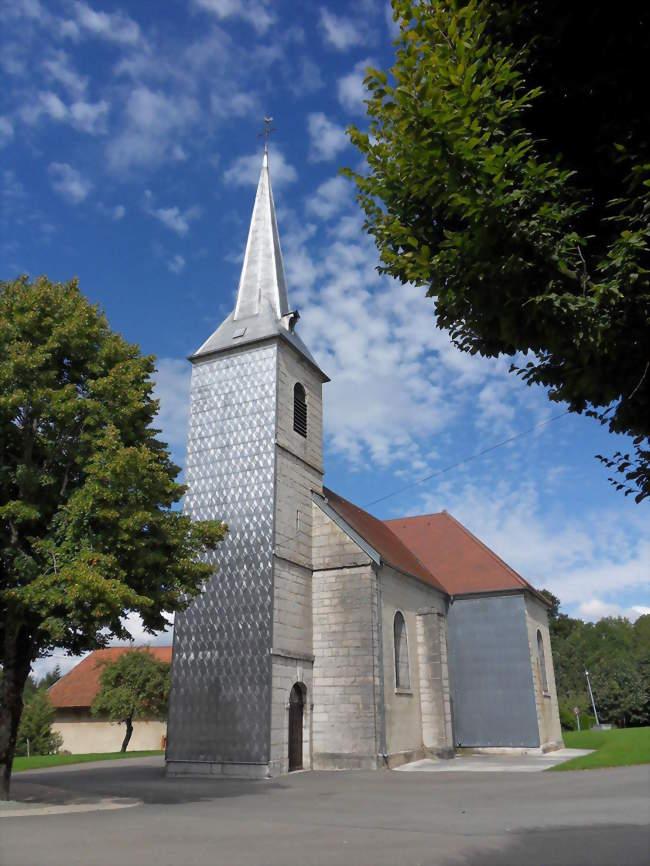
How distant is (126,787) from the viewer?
54.3 feet

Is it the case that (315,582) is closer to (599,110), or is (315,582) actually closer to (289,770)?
(289,770)

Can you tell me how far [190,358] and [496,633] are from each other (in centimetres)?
1676

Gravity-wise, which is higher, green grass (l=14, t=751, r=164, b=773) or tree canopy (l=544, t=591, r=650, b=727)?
tree canopy (l=544, t=591, r=650, b=727)

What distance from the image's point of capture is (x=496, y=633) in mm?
27828

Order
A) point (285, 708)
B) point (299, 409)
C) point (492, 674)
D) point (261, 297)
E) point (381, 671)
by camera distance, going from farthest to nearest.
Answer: point (492, 674) < point (261, 297) < point (299, 409) < point (381, 671) < point (285, 708)

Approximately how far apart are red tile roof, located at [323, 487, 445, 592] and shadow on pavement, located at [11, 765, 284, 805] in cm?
904

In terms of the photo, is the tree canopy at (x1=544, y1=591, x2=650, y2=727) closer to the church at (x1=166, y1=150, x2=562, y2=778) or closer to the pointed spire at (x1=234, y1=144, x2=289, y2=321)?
the church at (x1=166, y1=150, x2=562, y2=778)

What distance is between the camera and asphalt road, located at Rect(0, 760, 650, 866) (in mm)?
7672

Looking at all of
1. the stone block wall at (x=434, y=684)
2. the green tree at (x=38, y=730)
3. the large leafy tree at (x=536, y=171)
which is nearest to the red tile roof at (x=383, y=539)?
the stone block wall at (x=434, y=684)

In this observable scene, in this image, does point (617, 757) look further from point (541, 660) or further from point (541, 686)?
point (541, 660)

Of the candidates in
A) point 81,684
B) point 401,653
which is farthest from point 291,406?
point 81,684

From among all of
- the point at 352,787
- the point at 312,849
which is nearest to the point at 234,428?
the point at 352,787

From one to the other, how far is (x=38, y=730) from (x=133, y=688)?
819 cm

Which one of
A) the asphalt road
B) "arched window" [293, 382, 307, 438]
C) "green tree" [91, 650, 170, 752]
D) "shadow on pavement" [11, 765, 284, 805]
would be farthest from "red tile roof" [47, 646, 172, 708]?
the asphalt road
